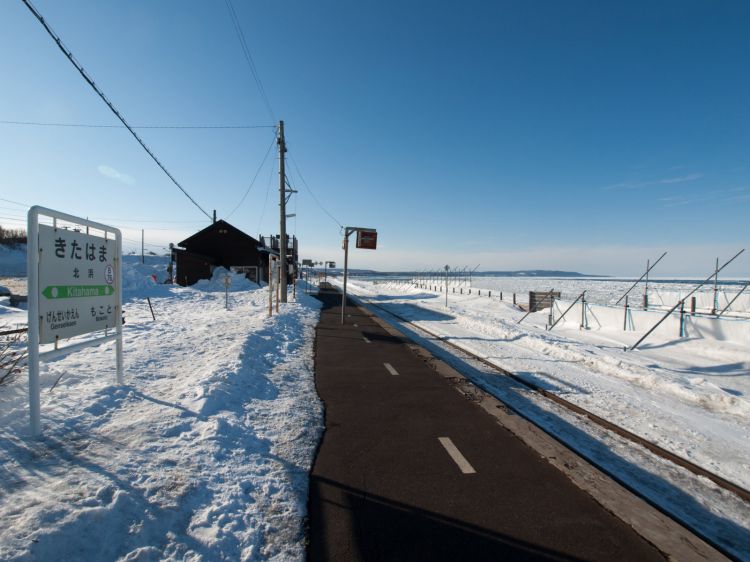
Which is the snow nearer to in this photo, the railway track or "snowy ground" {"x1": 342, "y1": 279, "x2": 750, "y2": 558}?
"snowy ground" {"x1": 342, "y1": 279, "x2": 750, "y2": 558}

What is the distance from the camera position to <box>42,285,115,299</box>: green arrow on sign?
437cm

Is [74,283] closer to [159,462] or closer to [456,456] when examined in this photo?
[159,462]

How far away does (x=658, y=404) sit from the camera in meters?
6.52

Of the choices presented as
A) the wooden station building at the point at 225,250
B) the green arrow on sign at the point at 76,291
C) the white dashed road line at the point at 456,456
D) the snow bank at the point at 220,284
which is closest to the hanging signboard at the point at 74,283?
the green arrow on sign at the point at 76,291

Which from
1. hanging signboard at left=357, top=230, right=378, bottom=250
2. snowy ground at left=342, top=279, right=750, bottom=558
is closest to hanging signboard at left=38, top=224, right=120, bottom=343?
snowy ground at left=342, top=279, right=750, bottom=558

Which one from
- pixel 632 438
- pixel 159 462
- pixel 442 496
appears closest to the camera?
pixel 442 496

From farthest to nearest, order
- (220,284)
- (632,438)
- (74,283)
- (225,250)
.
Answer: (225,250) < (220,284) < (632,438) < (74,283)

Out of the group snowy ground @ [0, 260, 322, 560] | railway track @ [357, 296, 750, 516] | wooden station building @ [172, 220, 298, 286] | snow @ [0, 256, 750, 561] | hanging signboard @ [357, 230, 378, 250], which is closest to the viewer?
snowy ground @ [0, 260, 322, 560]

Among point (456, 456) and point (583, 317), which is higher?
point (583, 317)

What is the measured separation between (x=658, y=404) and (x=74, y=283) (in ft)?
32.1

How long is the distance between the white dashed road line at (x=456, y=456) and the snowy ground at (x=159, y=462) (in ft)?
5.65

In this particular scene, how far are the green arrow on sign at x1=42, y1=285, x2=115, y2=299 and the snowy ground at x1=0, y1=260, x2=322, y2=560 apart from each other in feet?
5.12

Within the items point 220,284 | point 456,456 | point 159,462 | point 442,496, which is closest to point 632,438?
point 456,456

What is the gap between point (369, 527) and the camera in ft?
10.0
